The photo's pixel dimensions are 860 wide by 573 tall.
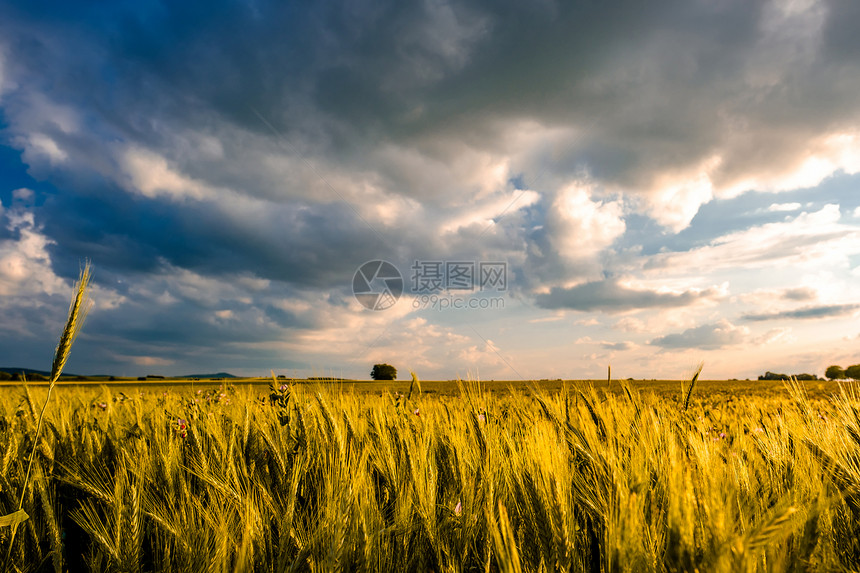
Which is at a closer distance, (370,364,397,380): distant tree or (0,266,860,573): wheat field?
(0,266,860,573): wheat field

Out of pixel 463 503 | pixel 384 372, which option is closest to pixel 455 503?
pixel 463 503

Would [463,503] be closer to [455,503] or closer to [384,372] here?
[455,503]

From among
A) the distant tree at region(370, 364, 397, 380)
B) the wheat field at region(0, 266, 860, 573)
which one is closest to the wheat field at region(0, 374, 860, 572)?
the wheat field at region(0, 266, 860, 573)

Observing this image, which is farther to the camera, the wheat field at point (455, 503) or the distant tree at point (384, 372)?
the distant tree at point (384, 372)

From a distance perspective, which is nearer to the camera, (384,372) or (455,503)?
(455,503)

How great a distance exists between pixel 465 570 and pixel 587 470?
23.7 inches

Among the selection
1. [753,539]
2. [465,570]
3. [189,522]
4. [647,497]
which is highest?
[753,539]

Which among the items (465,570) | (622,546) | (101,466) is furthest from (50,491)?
(622,546)

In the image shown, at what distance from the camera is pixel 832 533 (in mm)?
1379

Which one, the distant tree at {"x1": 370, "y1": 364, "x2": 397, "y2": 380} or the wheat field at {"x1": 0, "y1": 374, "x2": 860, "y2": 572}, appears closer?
the wheat field at {"x1": 0, "y1": 374, "x2": 860, "y2": 572}

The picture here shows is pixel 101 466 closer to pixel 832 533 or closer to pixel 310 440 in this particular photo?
pixel 310 440

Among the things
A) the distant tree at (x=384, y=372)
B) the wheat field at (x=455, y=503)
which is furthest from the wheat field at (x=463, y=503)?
the distant tree at (x=384, y=372)

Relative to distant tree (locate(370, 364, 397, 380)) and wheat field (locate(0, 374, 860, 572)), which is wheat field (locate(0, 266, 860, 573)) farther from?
distant tree (locate(370, 364, 397, 380))

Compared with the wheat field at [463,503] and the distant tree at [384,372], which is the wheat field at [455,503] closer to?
the wheat field at [463,503]
